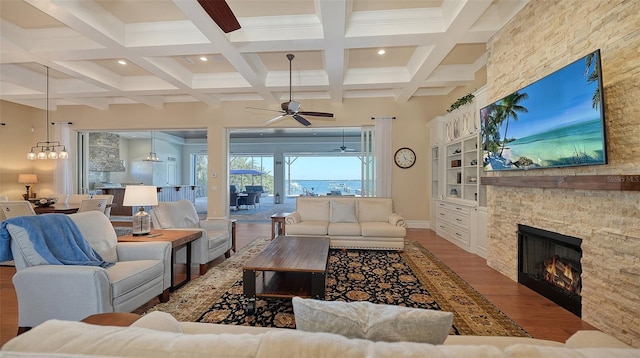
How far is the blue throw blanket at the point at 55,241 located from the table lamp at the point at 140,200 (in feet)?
2.13

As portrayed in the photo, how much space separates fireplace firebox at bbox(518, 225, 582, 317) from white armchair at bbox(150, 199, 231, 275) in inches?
155

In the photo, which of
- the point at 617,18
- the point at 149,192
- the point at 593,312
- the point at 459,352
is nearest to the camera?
the point at 459,352

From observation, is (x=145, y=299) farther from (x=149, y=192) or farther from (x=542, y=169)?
(x=542, y=169)

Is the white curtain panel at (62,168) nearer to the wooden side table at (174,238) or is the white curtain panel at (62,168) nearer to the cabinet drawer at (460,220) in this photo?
the wooden side table at (174,238)

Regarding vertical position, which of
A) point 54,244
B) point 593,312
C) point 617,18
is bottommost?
point 593,312

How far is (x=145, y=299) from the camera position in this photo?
2373 mm

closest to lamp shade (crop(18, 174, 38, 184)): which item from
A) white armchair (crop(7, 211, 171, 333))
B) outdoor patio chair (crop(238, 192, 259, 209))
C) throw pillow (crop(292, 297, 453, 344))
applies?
outdoor patio chair (crop(238, 192, 259, 209))

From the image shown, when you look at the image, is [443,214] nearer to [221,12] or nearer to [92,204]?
[221,12]

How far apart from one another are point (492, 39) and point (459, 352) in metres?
4.32

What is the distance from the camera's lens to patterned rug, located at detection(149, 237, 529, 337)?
230 cm

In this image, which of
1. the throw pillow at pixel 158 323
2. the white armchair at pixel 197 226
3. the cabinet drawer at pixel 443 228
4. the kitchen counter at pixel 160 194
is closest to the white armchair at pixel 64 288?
the white armchair at pixel 197 226

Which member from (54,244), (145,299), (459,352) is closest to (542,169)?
(459,352)

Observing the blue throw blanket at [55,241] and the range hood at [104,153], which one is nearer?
the blue throw blanket at [55,241]

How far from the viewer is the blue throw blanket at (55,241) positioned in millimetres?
2062
